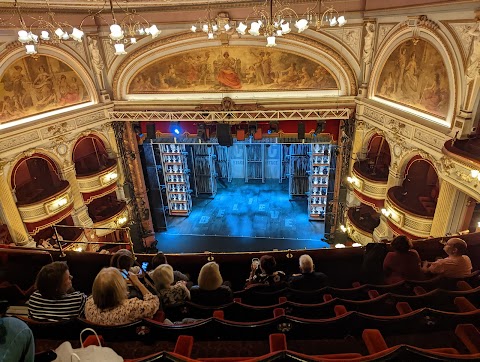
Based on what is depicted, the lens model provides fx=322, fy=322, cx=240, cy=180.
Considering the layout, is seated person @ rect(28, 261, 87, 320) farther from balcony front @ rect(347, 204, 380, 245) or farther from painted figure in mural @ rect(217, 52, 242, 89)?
balcony front @ rect(347, 204, 380, 245)

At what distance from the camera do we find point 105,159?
457 inches

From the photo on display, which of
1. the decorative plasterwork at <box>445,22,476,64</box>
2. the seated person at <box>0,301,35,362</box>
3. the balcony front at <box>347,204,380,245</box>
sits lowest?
the balcony front at <box>347,204,380,245</box>

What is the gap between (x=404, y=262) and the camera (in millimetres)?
3994

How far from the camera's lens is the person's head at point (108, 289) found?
2672mm

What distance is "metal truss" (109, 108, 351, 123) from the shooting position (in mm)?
9984

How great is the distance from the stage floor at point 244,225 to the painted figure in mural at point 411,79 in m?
6.45

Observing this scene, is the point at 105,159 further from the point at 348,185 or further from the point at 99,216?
the point at 348,185

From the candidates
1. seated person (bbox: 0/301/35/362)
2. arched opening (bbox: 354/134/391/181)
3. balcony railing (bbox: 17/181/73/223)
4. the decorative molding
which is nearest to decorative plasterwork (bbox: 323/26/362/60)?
arched opening (bbox: 354/134/391/181)

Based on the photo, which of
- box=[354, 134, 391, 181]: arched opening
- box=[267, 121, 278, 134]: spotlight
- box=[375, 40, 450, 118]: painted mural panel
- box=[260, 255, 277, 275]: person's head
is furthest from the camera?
box=[267, 121, 278, 134]: spotlight

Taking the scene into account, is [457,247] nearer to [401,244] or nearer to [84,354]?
[401,244]

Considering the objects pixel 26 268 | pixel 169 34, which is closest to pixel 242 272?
pixel 26 268

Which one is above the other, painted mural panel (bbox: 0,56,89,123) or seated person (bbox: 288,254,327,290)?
painted mural panel (bbox: 0,56,89,123)

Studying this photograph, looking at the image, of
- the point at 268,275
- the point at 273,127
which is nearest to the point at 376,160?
the point at 273,127

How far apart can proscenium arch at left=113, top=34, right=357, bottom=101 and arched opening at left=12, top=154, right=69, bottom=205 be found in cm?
323
